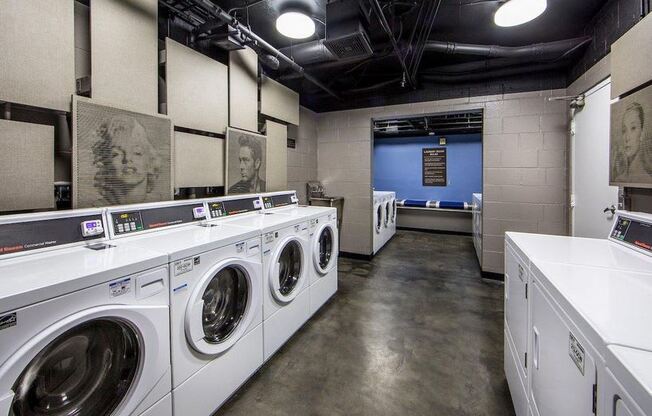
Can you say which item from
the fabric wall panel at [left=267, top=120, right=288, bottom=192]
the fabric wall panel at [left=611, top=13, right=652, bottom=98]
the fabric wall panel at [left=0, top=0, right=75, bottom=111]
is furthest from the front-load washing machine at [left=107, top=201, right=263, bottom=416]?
the fabric wall panel at [left=611, top=13, right=652, bottom=98]

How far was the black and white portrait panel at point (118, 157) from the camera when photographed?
164cm

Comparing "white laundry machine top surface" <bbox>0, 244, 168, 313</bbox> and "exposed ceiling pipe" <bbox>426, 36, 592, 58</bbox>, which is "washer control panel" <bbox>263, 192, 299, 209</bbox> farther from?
"exposed ceiling pipe" <bbox>426, 36, 592, 58</bbox>

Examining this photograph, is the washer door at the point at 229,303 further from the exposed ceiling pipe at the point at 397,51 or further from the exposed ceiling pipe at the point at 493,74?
the exposed ceiling pipe at the point at 493,74

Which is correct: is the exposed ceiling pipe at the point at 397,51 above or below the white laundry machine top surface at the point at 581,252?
above

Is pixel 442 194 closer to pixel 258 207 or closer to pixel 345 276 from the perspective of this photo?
pixel 345 276

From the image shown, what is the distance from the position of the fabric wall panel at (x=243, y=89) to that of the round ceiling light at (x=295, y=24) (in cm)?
70

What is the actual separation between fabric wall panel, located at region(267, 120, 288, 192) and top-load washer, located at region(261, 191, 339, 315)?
0.79 ft

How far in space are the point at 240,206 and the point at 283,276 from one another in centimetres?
72

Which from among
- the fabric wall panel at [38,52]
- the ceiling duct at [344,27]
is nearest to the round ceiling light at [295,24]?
the ceiling duct at [344,27]

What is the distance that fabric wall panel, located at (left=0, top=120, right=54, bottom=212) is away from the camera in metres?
1.39

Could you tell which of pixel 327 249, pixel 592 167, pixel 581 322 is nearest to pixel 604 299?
pixel 581 322

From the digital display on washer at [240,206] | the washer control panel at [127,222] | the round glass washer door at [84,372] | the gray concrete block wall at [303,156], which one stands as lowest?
the round glass washer door at [84,372]

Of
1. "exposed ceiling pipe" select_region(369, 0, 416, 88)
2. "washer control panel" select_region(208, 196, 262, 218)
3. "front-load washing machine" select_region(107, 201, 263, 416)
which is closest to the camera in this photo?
"front-load washing machine" select_region(107, 201, 263, 416)

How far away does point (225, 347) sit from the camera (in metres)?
1.54
